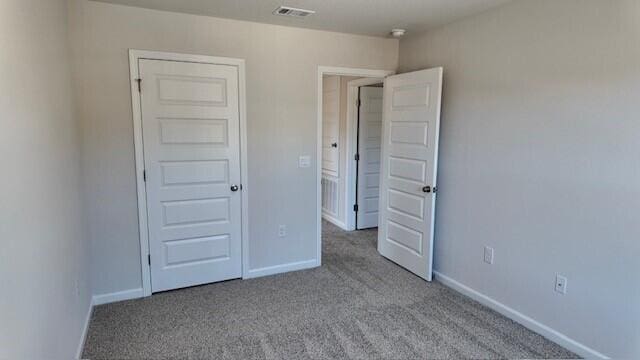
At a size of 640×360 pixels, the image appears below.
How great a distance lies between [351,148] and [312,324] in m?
2.83

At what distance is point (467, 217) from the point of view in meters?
3.38

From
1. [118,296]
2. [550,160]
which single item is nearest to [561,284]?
[550,160]

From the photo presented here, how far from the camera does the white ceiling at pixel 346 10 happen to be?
290cm

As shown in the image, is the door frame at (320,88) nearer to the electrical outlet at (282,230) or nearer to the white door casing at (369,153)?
the electrical outlet at (282,230)

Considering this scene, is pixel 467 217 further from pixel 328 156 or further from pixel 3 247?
pixel 3 247

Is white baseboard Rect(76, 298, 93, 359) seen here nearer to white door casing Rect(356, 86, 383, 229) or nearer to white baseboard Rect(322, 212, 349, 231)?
white baseboard Rect(322, 212, 349, 231)

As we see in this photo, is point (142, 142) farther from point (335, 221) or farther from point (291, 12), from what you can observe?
point (335, 221)

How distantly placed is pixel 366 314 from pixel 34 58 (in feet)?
8.72

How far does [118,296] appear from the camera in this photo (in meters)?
3.24

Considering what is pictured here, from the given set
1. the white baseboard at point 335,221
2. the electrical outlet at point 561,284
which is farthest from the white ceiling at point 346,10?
the white baseboard at point 335,221

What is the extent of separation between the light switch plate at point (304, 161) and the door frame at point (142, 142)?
0.56 metres

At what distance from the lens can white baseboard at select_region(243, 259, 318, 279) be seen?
3.75 meters

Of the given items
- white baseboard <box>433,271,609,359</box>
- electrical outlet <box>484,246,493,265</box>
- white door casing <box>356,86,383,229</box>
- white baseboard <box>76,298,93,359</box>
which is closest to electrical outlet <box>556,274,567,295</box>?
white baseboard <box>433,271,609,359</box>

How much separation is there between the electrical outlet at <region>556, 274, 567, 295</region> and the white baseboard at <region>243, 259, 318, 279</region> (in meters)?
2.19
